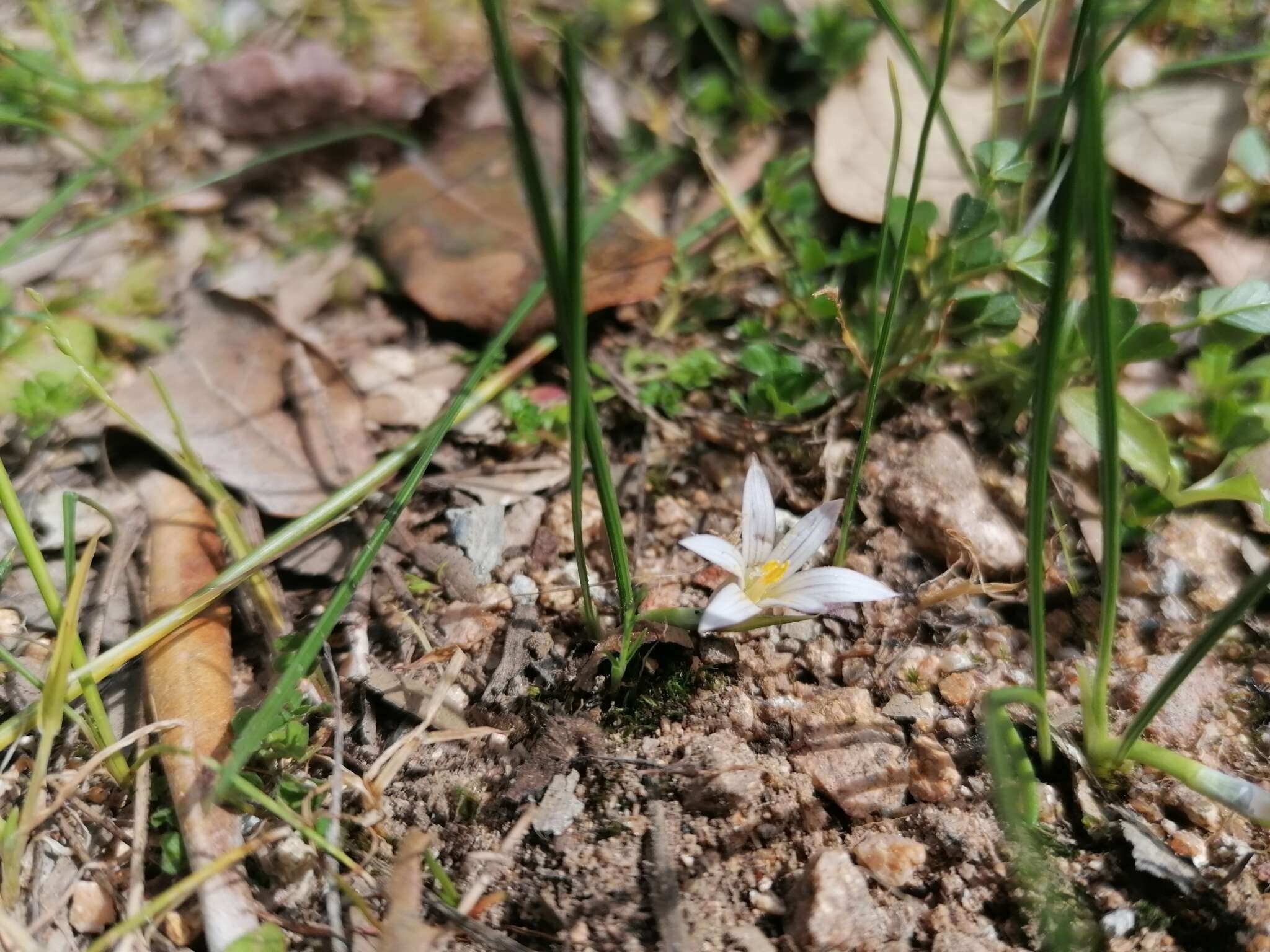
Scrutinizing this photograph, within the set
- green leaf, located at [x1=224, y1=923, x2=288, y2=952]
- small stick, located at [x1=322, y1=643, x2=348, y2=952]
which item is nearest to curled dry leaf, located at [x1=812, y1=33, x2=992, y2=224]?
small stick, located at [x1=322, y1=643, x2=348, y2=952]

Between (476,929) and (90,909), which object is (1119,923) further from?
(90,909)

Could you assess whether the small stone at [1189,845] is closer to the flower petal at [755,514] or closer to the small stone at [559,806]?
the flower petal at [755,514]

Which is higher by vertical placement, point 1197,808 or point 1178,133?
point 1178,133

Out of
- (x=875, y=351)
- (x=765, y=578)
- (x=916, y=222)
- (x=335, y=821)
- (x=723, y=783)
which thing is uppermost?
(x=916, y=222)

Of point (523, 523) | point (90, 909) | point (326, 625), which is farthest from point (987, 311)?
point (90, 909)

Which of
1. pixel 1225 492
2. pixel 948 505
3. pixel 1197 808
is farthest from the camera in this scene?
pixel 948 505

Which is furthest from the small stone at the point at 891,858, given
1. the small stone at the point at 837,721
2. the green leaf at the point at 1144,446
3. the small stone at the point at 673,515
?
the green leaf at the point at 1144,446

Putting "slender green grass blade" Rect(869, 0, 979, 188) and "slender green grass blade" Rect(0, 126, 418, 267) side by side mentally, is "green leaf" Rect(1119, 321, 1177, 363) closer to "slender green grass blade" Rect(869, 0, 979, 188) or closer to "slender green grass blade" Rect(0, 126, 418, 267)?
"slender green grass blade" Rect(869, 0, 979, 188)
